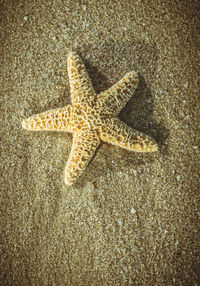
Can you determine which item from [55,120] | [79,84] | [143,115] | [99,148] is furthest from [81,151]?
[143,115]

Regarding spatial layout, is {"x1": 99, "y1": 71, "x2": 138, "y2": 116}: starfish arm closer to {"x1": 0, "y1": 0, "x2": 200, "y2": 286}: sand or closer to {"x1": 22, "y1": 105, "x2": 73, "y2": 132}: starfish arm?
{"x1": 0, "y1": 0, "x2": 200, "y2": 286}: sand

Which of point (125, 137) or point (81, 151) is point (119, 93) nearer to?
point (125, 137)

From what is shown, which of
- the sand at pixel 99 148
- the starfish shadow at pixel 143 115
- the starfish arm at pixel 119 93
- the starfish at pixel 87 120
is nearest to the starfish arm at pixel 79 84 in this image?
the starfish at pixel 87 120

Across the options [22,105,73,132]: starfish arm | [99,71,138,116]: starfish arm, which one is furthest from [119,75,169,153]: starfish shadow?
[22,105,73,132]: starfish arm

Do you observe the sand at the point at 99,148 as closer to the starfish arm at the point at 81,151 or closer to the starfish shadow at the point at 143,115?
the starfish shadow at the point at 143,115

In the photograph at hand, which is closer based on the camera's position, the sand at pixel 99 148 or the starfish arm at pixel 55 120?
the starfish arm at pixel 55 120

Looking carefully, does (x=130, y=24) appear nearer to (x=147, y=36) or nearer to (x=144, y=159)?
(x=147, y=36)
